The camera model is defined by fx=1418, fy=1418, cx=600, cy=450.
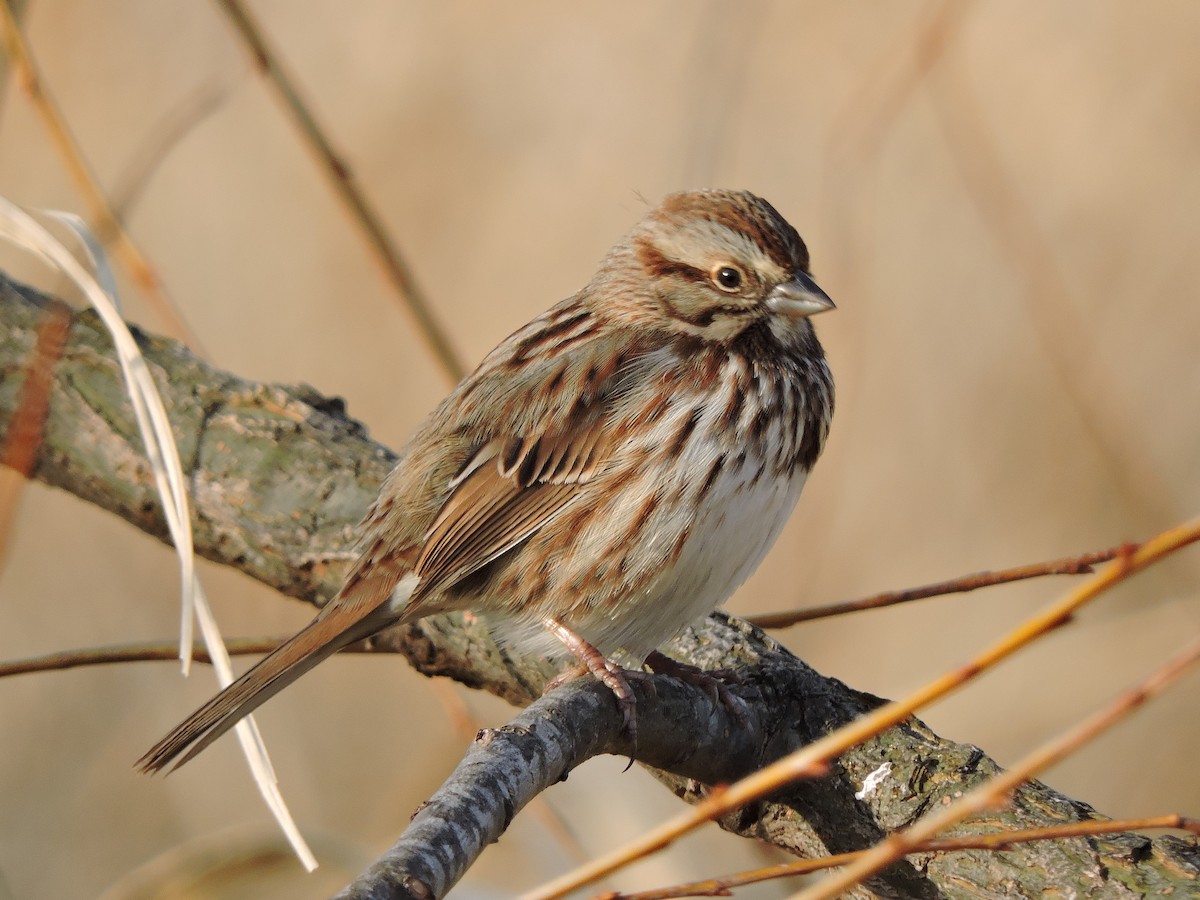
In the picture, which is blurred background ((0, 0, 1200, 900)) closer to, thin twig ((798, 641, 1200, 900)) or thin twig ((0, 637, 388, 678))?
thin twig ((0, 637, 388, 678))

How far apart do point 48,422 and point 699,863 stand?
202 centimetres

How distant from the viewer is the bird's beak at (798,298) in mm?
3145

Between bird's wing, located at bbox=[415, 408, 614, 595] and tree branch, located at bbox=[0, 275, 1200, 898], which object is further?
bird's wing, located at bbox=[415, 408, 614, 595]

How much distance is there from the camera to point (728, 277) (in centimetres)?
325

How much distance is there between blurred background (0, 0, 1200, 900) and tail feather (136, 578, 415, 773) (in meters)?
1.27

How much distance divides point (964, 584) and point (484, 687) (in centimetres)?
135

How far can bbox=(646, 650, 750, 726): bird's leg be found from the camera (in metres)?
2.73

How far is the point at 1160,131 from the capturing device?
5.64m

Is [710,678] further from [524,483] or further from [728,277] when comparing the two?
[728,277]

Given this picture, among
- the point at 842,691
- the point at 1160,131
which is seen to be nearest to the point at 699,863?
the point at 842,691

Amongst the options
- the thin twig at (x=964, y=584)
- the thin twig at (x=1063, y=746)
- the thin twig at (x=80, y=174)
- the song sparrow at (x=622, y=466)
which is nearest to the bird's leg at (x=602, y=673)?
the song sparrow at (x=622, y=466)

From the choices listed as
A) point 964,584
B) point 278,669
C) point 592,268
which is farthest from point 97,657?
point 592,268

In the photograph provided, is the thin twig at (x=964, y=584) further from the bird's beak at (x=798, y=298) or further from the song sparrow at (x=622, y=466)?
the bird's beak at (x=798, y=298)

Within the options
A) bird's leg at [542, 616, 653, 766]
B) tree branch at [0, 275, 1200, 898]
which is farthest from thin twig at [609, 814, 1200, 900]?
bird's leg at [542, 616, 653, 766]
